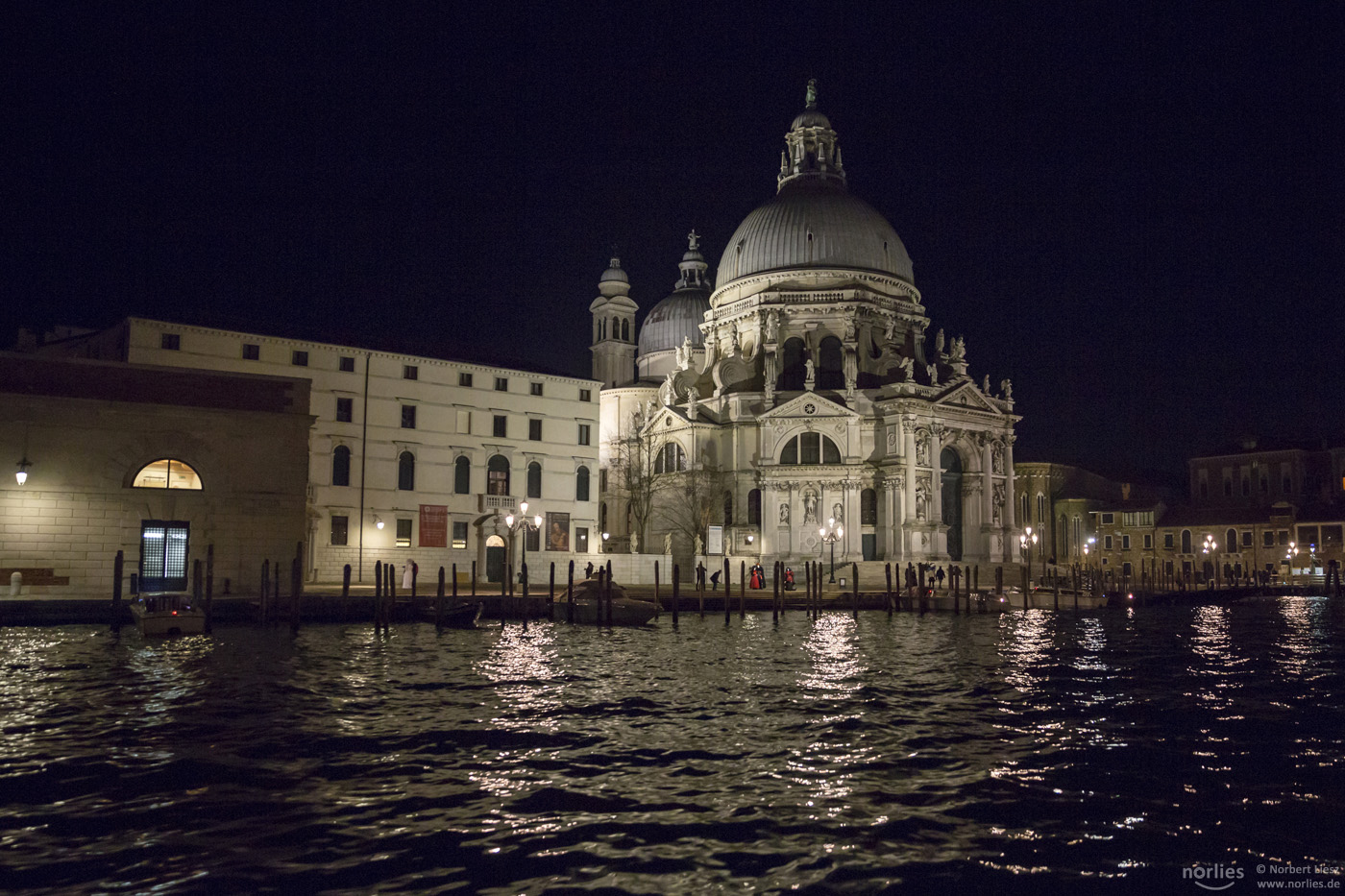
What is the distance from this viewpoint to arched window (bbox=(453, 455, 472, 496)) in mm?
44031

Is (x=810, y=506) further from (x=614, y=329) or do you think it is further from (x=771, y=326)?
(x=614, y=329)

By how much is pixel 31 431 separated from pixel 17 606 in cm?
486

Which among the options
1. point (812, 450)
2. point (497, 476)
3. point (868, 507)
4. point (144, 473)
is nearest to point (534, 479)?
point (497, 476)

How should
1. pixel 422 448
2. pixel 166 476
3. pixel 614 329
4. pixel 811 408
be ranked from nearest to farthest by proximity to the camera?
pixel 166 476, pixel 422 448, pixel 811 408, pixel 614 329

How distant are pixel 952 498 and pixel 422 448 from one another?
1044 inches

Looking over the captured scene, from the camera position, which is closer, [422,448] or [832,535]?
[422,448]

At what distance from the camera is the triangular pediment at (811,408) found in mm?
52094

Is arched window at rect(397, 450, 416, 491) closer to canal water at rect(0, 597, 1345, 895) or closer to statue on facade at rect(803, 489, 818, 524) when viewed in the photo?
statue on facade at rect(803, 489, 818, 524)

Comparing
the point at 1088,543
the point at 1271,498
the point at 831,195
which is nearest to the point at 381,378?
the point at 831,195

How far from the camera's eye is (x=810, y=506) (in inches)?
2047

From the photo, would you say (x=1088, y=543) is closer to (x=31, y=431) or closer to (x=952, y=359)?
(x=952, y=359)

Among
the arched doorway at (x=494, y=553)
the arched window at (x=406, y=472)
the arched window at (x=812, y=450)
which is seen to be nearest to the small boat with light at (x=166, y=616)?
the arched window at (x=406, y=472)

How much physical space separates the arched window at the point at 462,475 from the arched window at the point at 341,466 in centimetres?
447

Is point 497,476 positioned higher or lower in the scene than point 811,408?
lower
